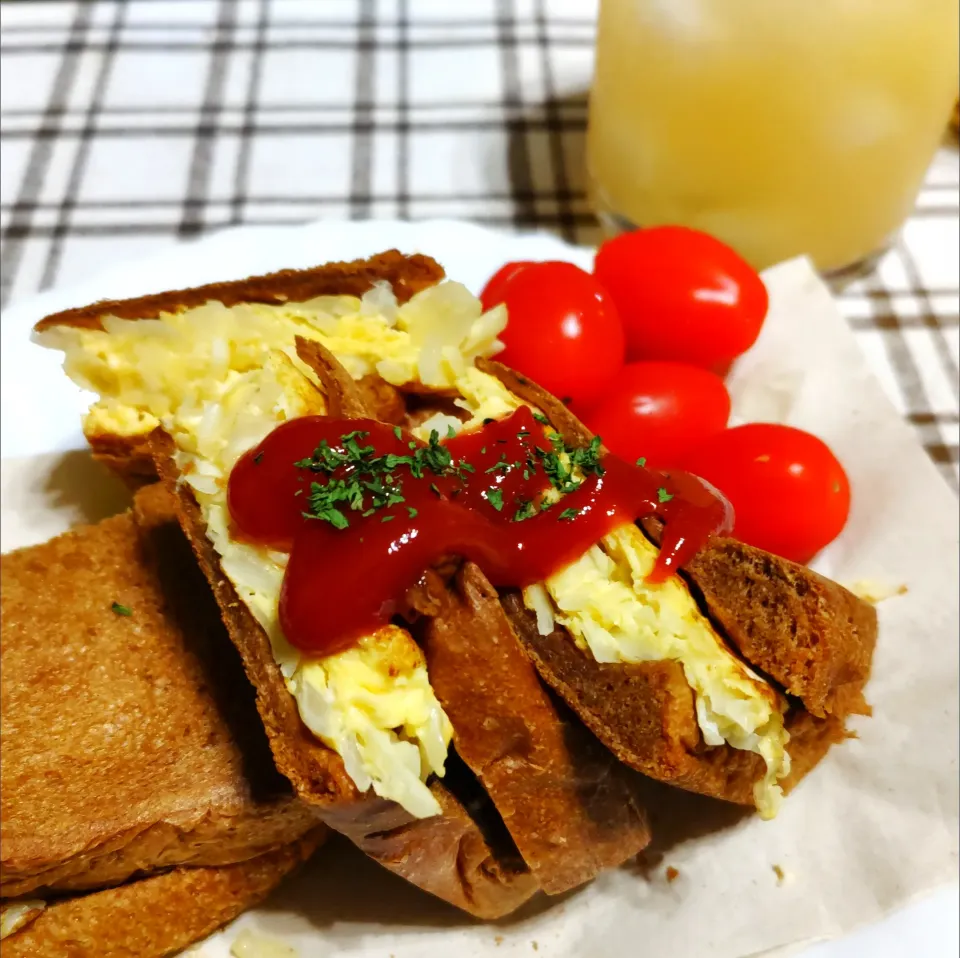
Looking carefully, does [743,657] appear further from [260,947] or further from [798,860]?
[260,947]

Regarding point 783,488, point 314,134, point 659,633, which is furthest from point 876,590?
point 314,134

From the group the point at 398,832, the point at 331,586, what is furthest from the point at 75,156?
the point at 398,832

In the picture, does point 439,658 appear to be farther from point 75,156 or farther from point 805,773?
point 75,156

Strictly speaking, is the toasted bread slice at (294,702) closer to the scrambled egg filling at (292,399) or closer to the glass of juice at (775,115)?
the scrambled egg filling at (292,399)

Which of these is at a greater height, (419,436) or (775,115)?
(775,115)

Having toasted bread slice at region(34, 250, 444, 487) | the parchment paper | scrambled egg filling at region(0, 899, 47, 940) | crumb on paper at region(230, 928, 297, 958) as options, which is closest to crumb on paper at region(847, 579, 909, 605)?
the parchment paper

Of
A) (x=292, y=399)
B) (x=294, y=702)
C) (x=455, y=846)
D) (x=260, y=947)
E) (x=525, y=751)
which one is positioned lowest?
(x=260, y=947)
